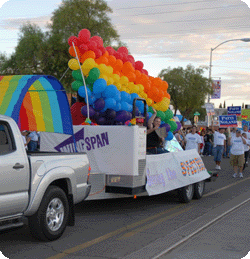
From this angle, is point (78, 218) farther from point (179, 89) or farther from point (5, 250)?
point (179, 89)

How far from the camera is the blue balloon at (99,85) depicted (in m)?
9.59

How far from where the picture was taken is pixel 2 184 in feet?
17.4

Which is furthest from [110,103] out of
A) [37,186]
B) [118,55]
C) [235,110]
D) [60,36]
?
[60,36]

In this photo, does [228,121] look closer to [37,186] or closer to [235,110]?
[235,110]

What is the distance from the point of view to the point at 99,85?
9.59 metres

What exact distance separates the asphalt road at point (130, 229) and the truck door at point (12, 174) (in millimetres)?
614

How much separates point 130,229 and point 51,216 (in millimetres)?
1505

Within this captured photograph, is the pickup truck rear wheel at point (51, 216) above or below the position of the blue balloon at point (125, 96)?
below

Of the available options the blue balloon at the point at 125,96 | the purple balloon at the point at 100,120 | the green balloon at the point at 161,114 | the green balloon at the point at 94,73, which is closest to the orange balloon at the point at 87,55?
the green balloon at the point at 94,73

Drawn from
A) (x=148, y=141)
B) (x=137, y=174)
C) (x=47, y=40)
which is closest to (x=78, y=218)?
(x=137, y=174)

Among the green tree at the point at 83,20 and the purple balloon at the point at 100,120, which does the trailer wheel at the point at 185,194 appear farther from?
the green tree at the point at 83,20

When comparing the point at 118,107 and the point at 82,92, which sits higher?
the point at 82,92

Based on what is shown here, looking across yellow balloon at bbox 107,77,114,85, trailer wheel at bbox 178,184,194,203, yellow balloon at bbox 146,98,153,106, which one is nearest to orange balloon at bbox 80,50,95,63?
yellow balloon at bbox 107,77,114,85

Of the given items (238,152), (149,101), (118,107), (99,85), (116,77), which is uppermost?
(116,77)
